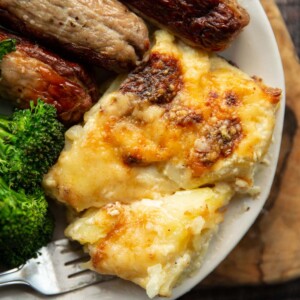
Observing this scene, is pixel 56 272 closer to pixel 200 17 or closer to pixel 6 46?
pixel 6 46

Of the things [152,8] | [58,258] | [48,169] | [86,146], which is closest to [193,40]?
[152,8]

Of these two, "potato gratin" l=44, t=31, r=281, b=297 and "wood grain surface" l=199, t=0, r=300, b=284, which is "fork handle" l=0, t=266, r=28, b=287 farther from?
"wood grain surface" l=199, t=0, r=300, b=284

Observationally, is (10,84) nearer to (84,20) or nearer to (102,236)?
(84,20)

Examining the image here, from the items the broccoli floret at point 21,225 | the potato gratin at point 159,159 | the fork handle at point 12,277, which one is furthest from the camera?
the fork handle at point 12,277

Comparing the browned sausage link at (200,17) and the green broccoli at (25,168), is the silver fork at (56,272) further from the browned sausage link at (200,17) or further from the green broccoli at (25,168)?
the browned sausage link at (200,17)

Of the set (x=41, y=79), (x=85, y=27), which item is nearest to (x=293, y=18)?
(x=85, y=27)

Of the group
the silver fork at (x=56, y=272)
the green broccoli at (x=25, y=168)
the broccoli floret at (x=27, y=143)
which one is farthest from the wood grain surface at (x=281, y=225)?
the broccoli floret at (x=27, y=143)
